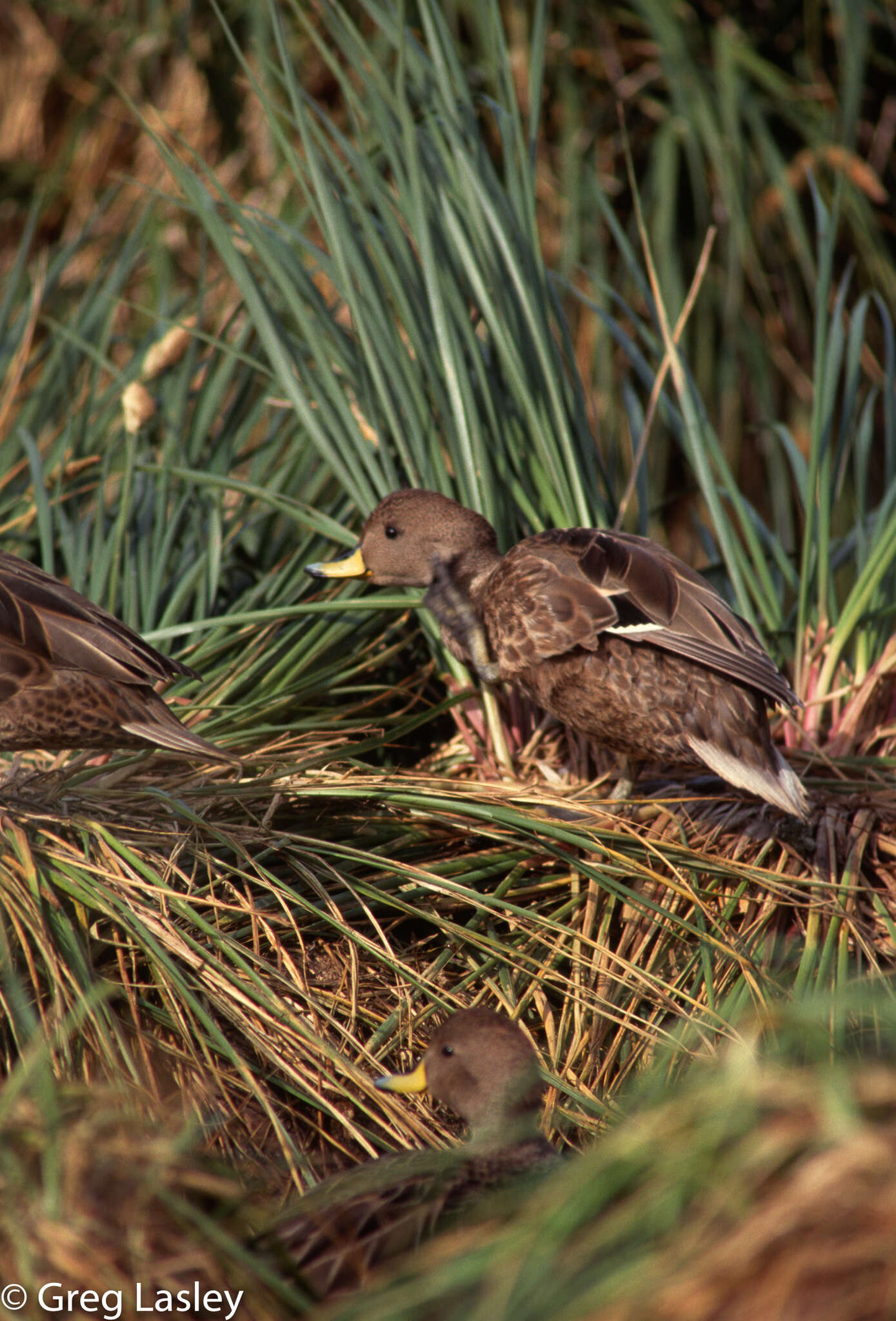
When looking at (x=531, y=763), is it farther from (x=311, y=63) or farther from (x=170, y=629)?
(x=311, y=63)

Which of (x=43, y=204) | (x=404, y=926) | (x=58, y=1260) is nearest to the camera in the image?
(x=58, y=1260)

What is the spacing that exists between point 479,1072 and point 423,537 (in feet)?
4.27

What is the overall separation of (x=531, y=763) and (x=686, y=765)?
0.40 metres

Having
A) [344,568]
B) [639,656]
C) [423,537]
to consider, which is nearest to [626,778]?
[639,656]

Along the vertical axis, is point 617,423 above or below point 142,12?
below

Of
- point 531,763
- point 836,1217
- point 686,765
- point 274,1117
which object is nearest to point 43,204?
point 531,763

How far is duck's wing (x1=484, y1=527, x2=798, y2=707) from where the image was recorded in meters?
2.35

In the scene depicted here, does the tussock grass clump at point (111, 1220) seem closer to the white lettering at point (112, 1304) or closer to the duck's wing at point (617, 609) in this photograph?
the white lettering at point (112, 1304)

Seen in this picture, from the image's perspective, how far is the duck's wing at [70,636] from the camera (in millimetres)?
2328

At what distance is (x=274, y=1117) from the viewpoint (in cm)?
177

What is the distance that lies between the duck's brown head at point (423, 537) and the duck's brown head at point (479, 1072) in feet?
3.88

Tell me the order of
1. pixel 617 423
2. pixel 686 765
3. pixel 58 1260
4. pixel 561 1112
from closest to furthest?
pixel 58 1260
pixel 561 1112
pixel 686 765
pixel 617 423

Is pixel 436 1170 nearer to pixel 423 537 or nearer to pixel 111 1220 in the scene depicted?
pixel 111 1220

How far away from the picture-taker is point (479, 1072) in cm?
183
